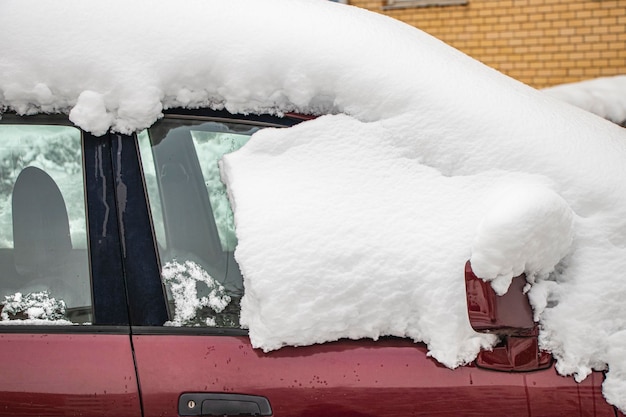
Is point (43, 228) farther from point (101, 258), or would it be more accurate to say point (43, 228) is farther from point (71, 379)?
point (71, 379)

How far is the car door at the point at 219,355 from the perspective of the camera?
183 centimetres

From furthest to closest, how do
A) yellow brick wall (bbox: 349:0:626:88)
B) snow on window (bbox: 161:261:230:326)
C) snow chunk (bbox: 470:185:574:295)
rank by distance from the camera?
yellow brick wall (bbox: 349:0:626:88) → snow on window (bbox: 161:261:230:326) → snow chunk (bbox: 470:185:574:295)

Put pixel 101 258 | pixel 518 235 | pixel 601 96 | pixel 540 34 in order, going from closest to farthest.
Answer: pixel 518 235
pixel 101 258
pixel 601 96
pixel 540 34

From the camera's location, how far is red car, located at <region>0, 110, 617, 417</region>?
6.01 ft

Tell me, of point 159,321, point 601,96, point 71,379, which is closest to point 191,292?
point 159,321

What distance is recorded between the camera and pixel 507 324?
1.76 m

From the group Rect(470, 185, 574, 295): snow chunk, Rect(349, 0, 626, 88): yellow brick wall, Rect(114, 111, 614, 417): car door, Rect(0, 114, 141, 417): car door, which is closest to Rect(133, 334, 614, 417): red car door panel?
Rect(114, 111, 614, 417): car door

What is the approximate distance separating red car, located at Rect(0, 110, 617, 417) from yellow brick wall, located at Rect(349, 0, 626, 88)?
593 centimetres

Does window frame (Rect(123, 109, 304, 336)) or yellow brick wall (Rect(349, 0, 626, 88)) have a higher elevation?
yellow brick wall (Rect(349, 0, 626, 88))

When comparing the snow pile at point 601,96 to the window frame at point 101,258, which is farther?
the snow pile at point 601,96

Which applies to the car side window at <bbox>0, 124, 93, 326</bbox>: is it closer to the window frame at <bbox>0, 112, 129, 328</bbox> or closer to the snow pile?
the window frame at <bbox>0, 112, 129, 328</bbox>

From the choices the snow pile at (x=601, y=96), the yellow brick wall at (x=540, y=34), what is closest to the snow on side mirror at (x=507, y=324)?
the snow pile at (x=601, y=96)

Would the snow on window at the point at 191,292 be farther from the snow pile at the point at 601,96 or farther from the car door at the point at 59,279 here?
the snow pile at the point at 601,96

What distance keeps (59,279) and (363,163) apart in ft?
2.71
